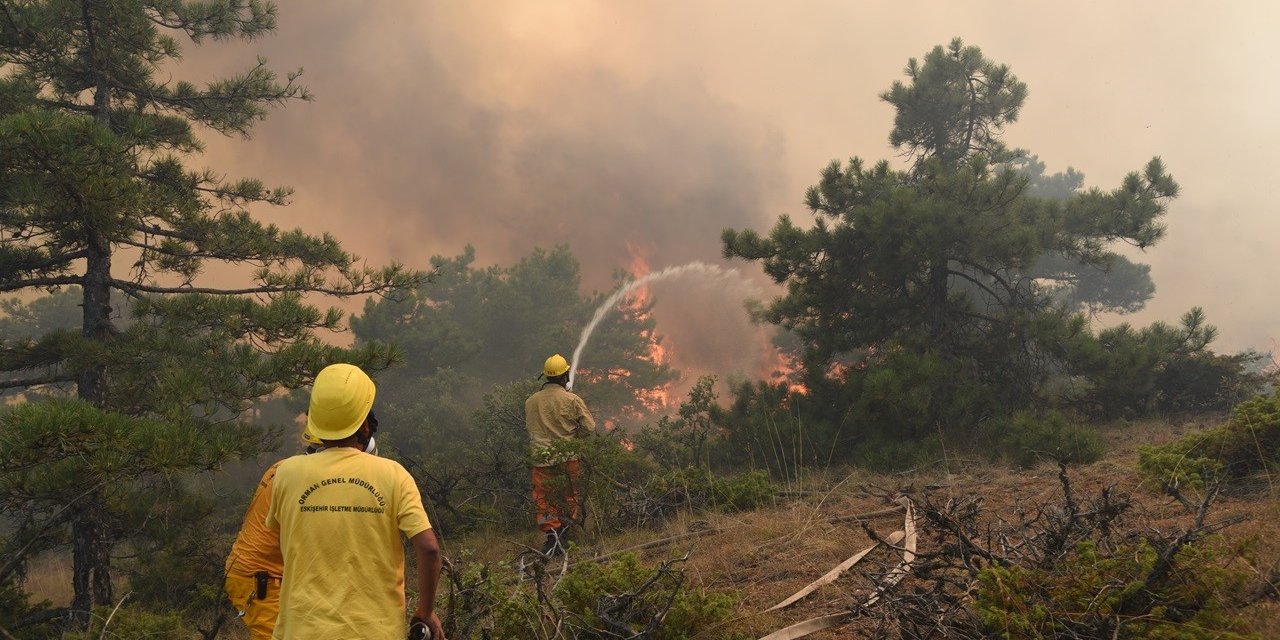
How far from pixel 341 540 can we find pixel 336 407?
49 cm

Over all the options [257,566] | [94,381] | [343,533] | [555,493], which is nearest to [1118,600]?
[343,533]

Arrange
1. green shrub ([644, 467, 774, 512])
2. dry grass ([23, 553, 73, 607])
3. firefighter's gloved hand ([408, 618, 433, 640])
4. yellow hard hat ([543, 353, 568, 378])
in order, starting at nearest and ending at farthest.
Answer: firefighter's gloved hand ([408, 618, 433, 640]), yellow hard hat ([543, 353, 568, 378]), green shrub ([644, 467, 774, 512]), dry grass ([23, 553, 73, 607])

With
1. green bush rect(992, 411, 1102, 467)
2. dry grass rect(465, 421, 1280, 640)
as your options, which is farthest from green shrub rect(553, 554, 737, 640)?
green bush rect(992, 411, 1102, 467)

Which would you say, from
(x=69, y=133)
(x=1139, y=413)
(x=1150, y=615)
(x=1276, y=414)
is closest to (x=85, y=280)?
(x=69, y=133)

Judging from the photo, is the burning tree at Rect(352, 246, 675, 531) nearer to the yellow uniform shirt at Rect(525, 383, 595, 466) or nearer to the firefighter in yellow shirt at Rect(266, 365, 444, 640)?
the yellow uniform shirt at Rect(525, 383, 595, 466)

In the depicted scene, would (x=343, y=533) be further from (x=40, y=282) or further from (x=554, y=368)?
(x=40, y=282)

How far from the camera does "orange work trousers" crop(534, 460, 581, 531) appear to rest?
24.5 feet

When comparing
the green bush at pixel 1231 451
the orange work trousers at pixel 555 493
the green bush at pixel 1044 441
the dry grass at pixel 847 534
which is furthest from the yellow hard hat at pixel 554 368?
the green bush at pixel 1044 441

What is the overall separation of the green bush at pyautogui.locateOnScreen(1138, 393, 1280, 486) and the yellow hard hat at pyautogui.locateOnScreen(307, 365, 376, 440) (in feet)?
19.3

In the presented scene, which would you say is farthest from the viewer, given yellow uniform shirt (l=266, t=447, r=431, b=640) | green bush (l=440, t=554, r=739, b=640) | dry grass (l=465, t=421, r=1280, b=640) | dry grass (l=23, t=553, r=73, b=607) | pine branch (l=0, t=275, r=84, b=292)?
dry grass (l=23, t=553, r=73, b=607)

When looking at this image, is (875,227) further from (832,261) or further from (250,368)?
(250,368)

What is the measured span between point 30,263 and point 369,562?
8729 millimetres

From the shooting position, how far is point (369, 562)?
2.61m

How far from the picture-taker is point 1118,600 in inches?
114
